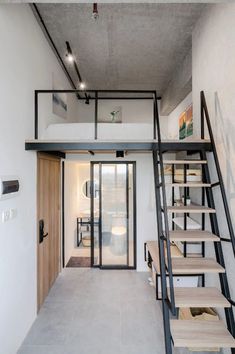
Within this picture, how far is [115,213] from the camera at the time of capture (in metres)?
5.21

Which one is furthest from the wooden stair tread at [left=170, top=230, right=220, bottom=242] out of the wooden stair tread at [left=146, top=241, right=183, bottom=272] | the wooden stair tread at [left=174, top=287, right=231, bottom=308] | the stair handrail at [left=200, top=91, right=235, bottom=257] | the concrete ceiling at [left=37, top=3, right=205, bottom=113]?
the concrete ceiling at [left=37, top=3, right=205, bottom=113]

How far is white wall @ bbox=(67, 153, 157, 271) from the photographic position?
501cm

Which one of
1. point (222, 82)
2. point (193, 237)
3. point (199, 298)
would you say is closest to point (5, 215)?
point (193, 237)

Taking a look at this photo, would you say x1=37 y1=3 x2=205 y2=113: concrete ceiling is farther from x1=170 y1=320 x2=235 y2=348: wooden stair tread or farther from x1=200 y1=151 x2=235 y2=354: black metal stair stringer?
x1=170 y1=320 x2=235 y2=348: wooden stair tread

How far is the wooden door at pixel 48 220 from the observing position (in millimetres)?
3600

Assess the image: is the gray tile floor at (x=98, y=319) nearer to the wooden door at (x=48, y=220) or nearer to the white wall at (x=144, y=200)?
the wooden door at (x=48, y=220)

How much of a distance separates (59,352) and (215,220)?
222 centimetres

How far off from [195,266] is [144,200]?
2764mm

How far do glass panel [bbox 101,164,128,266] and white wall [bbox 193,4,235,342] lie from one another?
251 cm

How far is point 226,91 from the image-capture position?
8.28ft

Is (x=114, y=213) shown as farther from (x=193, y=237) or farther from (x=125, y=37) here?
(x=125, y=37)

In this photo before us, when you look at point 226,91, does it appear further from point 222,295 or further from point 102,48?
point 102,48

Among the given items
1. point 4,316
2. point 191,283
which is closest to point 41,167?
point 4,316

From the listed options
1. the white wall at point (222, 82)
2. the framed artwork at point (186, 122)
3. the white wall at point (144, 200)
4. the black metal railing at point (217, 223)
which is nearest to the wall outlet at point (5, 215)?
the black metal railing at point (217, 223)
